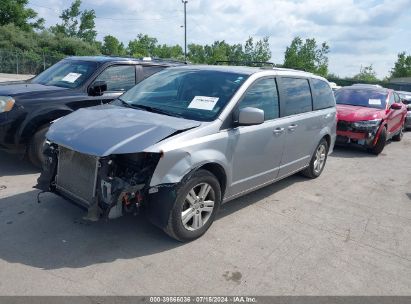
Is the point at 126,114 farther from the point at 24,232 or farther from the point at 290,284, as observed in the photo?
the point at 290,284

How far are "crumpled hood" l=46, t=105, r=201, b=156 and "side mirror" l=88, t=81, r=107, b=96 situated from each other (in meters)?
1.98

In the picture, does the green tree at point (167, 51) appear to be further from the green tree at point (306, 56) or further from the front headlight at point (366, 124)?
the front headlight at point (366, 124)

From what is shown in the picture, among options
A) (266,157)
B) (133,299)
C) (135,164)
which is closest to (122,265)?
(133,299)

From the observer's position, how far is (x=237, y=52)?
8469 cm

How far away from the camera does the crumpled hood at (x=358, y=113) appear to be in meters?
9.23

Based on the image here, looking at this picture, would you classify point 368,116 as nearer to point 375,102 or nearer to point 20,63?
point 375,102

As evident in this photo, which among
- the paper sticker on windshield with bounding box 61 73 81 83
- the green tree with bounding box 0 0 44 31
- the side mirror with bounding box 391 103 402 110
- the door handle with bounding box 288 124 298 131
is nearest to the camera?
the door handle with bounding box 288 124 298 131

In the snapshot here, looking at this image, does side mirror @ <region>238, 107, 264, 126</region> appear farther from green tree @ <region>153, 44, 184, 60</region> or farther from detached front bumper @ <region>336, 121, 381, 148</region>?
green tree @ <region>153, 44, 184, 60</region>

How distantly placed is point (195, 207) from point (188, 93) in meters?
1.43

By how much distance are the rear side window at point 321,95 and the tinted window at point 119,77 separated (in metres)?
3.25

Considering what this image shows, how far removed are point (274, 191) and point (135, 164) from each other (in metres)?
2.81

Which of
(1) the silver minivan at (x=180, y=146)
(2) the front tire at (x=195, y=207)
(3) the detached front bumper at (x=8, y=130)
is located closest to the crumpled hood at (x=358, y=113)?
(1) the silver minivan at (x=180, y=146)

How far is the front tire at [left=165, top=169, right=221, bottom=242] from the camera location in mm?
3715

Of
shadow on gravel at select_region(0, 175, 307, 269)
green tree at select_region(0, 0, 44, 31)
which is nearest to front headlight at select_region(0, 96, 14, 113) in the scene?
shadow on gravel at select_region(0, 175, 307, 269)
